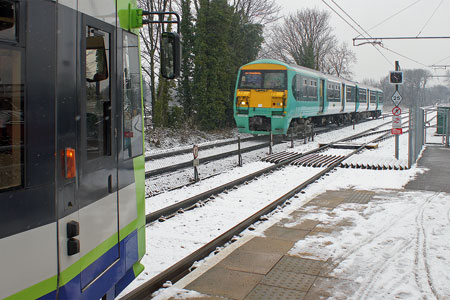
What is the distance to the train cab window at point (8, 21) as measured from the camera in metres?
2.33

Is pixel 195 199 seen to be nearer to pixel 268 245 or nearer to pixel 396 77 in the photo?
pixel 268 245

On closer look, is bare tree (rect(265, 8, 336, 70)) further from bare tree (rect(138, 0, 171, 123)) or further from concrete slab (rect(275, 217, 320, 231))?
concrete slab (rect(275, 217, 320, 231))

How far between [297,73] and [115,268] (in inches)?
737

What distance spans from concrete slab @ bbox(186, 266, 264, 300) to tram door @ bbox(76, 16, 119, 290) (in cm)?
135

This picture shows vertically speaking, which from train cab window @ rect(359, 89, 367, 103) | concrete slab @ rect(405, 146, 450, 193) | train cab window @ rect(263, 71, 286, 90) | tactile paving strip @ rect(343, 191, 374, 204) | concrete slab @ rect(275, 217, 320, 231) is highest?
train cab window @ rect(359, 89, 367, 103)

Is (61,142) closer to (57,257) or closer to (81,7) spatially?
(57,257)

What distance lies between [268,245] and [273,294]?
159cm

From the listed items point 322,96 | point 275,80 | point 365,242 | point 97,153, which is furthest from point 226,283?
point 322,96

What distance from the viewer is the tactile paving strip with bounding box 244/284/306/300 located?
455 centimetres

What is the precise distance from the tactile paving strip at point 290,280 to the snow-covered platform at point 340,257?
0.03 feet

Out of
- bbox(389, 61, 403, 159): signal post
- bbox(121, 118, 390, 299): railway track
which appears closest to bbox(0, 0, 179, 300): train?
bbox(121, 118, 390, 299): railway track

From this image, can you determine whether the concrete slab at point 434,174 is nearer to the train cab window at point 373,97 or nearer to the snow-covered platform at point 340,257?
the snow-covered platform at point 340,257

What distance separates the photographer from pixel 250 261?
559 centimetres

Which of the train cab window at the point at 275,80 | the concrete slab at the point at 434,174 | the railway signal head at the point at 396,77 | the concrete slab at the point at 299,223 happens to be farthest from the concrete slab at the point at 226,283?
the train cab window at the point at 275,80
